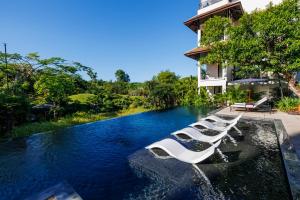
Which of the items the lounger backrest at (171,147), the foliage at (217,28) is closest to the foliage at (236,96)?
the foliage at (217,28)

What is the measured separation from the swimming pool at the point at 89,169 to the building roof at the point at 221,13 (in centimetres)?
1628

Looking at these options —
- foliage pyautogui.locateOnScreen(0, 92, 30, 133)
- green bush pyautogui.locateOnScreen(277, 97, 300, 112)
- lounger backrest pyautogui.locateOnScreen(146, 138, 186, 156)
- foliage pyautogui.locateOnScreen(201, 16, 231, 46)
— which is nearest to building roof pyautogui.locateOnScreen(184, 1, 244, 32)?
foliage pyautogui.locateOnScreen(201, 16, 231, 46)

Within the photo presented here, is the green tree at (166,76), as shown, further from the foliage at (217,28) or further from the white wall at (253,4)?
the foliage at (217,28)

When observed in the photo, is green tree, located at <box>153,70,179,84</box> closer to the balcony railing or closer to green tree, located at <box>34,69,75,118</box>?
the balcony railing

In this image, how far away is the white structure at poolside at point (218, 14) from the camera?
1742 cm

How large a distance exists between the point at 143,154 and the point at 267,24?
36.9 ft

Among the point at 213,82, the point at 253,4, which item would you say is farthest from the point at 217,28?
the point at 253,4

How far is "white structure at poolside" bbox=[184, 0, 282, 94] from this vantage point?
57.2ft

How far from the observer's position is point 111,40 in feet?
75.0

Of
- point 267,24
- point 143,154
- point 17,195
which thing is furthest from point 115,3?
point 17,195

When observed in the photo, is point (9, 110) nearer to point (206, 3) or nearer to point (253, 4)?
point (206, 3)

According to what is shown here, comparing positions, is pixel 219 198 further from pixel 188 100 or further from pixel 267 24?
pixel 188 100

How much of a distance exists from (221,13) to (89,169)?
20514 mm

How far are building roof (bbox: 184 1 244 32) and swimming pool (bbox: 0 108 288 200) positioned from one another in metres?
16.3
